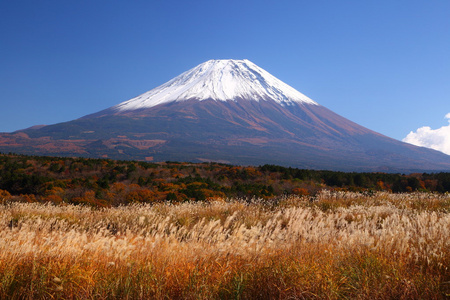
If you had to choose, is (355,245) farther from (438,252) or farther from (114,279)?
(114,279)

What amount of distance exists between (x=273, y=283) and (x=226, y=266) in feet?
2.36

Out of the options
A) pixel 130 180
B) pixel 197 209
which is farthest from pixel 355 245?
pixel 130 180

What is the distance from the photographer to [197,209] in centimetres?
1080

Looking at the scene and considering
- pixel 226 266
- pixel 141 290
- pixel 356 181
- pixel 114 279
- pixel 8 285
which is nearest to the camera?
pixel 141 290

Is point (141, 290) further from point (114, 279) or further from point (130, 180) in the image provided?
point (130, 180)

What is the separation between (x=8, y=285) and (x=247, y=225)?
586 centimetres

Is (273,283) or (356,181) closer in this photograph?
(273,283)

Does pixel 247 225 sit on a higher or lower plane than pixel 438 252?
lower

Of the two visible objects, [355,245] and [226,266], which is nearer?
[226,266]

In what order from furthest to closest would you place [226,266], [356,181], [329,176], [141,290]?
1. [329,176]
2. [356,181]
3. [226,266]
4. [141,290]

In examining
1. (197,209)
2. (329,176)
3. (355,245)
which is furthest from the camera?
(329,176)

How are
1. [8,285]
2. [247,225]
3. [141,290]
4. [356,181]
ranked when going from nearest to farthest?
[141,290]
[8,285]
[247,225]
[356,181]

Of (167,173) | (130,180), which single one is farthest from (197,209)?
(167,173)

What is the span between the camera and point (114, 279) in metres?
3.78
